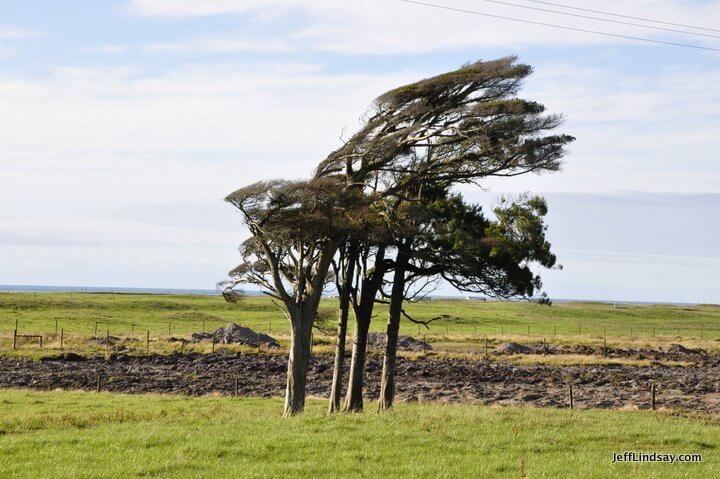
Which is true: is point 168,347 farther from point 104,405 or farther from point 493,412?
point 493,412

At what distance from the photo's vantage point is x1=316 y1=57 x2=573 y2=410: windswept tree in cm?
2734

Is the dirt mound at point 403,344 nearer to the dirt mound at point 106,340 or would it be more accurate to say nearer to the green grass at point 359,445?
the dirt mound at point 106,340

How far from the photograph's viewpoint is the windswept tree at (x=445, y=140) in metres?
27.3

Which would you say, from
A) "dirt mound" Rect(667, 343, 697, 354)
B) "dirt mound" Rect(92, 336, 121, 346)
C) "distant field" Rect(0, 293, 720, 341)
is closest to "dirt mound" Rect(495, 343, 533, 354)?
"distant field" Rect(0, 293, 720, 341)

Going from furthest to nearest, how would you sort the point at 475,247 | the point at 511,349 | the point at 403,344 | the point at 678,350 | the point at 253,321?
the point at 253,321, the point at 678,350, the point at 403,344, the point at 511,349, the point at 475,247

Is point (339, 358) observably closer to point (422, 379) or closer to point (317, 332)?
point (422, 379)

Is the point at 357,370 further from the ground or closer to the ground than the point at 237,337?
further from the ground

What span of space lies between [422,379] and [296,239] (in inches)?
884

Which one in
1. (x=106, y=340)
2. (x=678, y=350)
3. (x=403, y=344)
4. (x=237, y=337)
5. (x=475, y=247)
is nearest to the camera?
(x=475, y=247)

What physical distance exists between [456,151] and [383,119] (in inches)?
111

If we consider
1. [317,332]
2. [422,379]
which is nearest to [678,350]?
[317,332]

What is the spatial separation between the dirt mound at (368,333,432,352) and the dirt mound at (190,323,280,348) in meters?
8.88

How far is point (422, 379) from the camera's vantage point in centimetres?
4722

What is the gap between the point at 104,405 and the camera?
110ft
